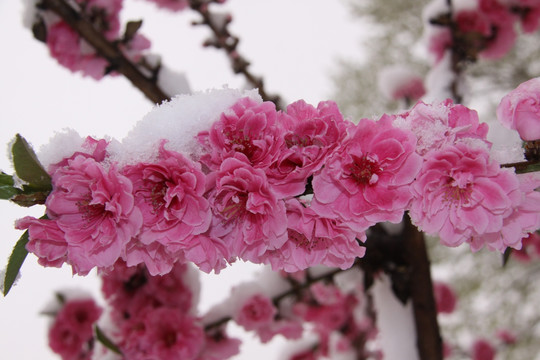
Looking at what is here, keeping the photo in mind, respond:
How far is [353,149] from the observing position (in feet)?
1.69

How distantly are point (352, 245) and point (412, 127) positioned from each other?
0.16 m

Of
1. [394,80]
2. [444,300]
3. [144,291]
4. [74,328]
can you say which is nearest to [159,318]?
[144,291]

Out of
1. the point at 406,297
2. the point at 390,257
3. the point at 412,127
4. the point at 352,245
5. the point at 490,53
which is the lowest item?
the point at 352,245

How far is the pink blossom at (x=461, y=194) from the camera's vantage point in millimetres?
506

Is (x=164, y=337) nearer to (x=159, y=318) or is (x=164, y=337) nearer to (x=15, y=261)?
(x=159, y=318)

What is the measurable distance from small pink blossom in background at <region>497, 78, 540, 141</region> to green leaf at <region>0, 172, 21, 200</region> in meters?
0.61

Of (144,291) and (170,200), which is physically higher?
(144,291)

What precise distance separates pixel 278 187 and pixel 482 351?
8.67 ft

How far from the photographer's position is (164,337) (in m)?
1.21

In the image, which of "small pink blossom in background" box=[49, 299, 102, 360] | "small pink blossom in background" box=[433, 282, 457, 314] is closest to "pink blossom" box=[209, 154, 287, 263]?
"small pink blossom in background" box=[49, 299, 102, 360]

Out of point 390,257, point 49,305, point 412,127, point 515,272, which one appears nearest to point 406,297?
point 390,257

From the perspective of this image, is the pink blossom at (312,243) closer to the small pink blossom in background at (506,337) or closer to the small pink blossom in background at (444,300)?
the small pink blossom in background at (444,300)

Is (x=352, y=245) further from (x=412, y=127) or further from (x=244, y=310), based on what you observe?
(x=244, y=310)

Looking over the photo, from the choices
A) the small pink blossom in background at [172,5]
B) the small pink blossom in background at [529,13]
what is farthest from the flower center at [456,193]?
the small pink blossom in background at [529,13]
